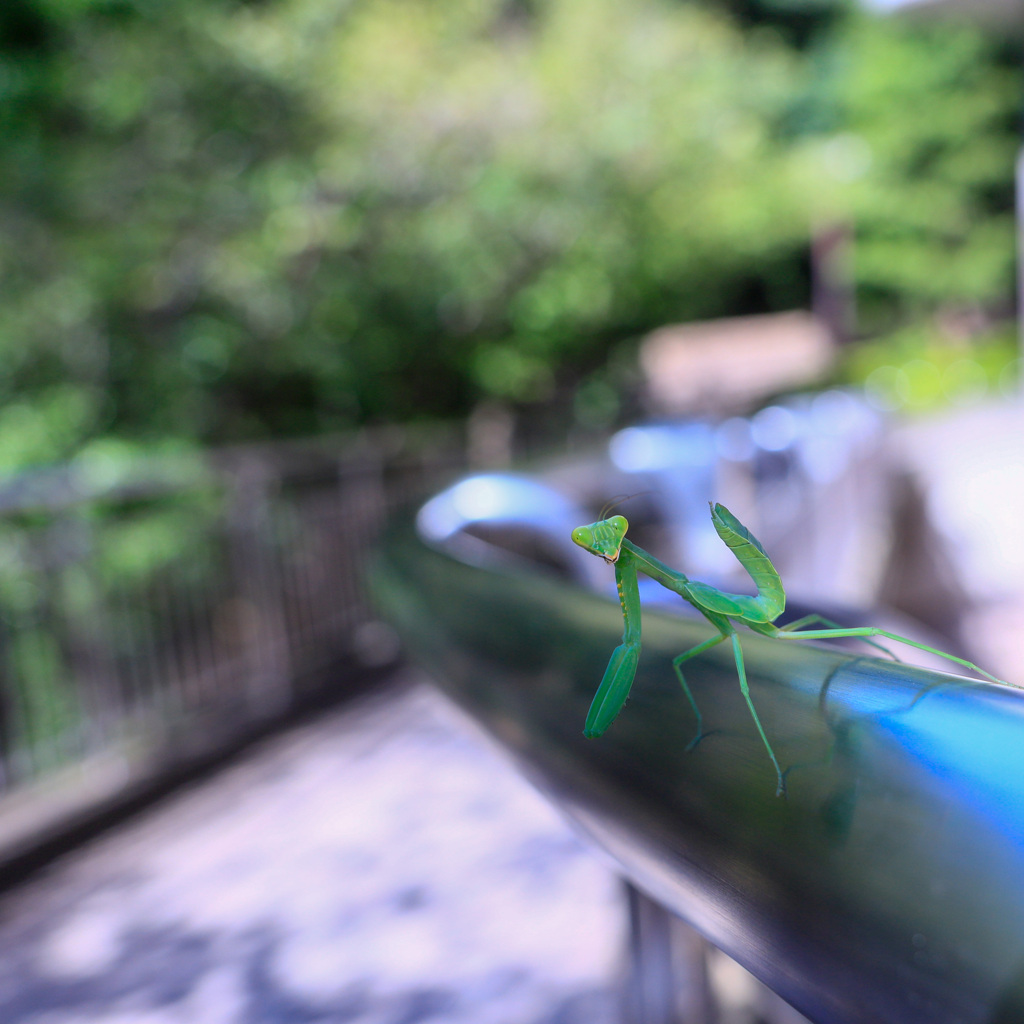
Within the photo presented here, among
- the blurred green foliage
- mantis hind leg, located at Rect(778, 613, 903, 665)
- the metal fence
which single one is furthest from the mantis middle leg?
the blurred green foliage

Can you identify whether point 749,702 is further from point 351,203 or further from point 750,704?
point 351,203

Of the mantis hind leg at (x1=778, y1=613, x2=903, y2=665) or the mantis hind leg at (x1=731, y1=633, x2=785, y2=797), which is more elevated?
the mantis hind leg at (x1=731, y1=633, x2=785, y2=797)

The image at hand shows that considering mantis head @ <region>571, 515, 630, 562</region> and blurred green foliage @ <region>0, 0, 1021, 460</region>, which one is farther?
blurred green foliage @ <region>0, 0, 1021, 460</region>

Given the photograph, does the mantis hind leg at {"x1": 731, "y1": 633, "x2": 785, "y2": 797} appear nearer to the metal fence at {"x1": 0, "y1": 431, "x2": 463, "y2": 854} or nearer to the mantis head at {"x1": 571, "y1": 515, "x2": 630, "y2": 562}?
the mantis head at {"x1": 571, "y1": 515, "x2": 630, "y2": 562}

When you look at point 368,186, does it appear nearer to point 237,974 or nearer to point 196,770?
point 196,770

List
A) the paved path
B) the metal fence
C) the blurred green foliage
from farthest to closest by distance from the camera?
the blurred green foliage
the metal fence
the paved path

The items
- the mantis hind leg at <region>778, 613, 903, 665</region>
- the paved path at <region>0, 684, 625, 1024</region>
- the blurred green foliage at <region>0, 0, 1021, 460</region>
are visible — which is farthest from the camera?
the blurred green foliage at <region>0, 0, 1021, 460</region>

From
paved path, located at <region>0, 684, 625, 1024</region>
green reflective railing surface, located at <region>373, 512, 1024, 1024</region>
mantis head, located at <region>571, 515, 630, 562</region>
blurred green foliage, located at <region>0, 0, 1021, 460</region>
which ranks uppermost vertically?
blurred green foliage, located at <region>0, 0, 1021, 460</region>
